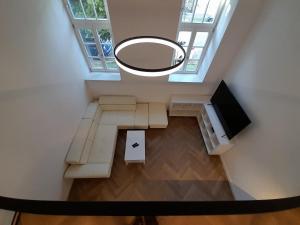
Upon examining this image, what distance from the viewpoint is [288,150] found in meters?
2.25

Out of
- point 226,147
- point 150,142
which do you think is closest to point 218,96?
point 226,147

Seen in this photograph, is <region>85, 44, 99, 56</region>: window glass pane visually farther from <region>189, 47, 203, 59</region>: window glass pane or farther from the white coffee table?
<region>189, 47, 203, 59</region>: window glass pane

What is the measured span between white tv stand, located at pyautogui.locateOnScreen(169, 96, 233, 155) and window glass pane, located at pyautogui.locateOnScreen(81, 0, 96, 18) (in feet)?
8.47

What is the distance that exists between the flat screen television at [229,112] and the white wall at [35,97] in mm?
3160

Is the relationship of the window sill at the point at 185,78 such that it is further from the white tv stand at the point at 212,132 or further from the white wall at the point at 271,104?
the white wall at the point at 271,104

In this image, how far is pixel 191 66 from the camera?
4363 millimetres

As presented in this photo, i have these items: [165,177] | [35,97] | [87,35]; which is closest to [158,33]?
[87,35]

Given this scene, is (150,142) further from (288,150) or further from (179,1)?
(179,1)

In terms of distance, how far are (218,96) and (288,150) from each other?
1843 millimetres

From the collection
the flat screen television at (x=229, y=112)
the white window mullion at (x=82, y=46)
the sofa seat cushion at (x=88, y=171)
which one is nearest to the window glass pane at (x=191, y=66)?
the flat screen television at (x=229, y=112)

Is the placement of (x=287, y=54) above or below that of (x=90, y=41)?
above

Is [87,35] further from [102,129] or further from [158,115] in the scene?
[158,115]

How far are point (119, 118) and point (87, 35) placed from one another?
6.67 feet

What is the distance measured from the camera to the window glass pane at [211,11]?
10.4ft
